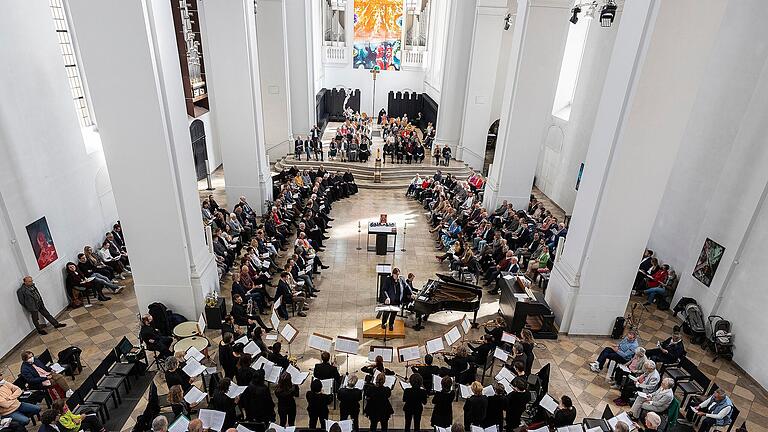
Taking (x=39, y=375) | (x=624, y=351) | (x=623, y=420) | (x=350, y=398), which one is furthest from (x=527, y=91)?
(x=39, y=375)

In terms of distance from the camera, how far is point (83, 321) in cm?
1009

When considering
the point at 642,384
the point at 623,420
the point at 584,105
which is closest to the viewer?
the point at 623,420

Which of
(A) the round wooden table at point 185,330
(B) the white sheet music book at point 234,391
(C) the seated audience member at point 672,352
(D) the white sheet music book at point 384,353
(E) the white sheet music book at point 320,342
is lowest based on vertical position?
Answer: (A) the round wooden table at point 185,330

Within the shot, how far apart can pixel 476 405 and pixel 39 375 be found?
7224 mm

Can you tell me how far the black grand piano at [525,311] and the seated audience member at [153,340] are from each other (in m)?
7.16

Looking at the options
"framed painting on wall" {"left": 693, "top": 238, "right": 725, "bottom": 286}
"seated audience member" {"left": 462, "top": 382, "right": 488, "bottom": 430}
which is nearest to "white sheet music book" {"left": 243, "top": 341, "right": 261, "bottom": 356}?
"seated audience member" {"left": 462, "top": 382, "right": 488, "bottom": 430}

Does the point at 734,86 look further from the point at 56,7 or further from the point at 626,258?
the point at 56,7

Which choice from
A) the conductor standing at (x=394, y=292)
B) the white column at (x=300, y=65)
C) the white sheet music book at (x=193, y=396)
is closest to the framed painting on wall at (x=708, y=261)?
the conductor standing at (x=394, y=292)

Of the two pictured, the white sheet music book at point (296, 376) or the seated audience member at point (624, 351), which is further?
the seated audience member at point (624, 351)

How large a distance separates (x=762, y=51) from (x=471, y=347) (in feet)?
30.0

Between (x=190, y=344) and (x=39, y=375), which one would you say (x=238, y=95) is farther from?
(x=39, y=375)

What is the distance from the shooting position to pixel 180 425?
5.92m

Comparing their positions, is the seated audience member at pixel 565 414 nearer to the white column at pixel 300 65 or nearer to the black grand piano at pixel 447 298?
the black grand piano at pixel 447 298

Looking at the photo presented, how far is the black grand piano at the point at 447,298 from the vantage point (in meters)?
9.62
